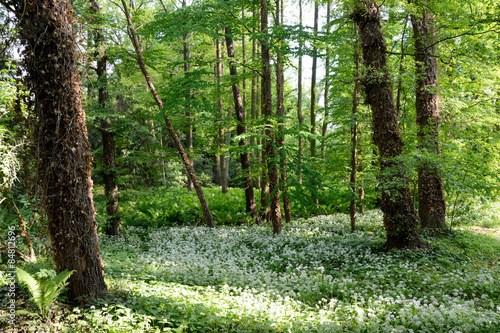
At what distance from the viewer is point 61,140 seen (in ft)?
13.8

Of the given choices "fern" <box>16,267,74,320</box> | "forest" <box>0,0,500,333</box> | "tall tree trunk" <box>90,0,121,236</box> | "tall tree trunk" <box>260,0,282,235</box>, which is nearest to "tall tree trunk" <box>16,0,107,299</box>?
"forest" <box>0,0,500,333</box>

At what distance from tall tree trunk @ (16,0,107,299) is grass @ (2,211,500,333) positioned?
2.35 feet

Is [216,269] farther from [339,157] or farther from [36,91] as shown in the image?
[339,157]

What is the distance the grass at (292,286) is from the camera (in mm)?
3951

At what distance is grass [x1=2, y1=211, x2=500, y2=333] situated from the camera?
13.0 feet

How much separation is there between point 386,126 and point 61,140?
7016 mm

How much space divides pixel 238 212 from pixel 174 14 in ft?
28.2

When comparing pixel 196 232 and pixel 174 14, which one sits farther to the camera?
pixel 196 232

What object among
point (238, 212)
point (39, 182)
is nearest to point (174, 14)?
point (39, 182)

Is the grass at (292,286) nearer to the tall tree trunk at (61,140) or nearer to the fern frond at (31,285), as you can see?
the fern frond at (31,285)

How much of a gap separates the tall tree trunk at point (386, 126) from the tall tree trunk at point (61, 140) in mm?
6478

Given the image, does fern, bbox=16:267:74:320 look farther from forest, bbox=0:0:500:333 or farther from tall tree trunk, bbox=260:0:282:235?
tall tree trunk, bbox=260:0:282:235

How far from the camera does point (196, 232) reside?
1073cm

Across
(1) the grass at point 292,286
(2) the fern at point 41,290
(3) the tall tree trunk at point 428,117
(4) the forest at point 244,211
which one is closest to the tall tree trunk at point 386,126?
(4) the forest at point 244,211
